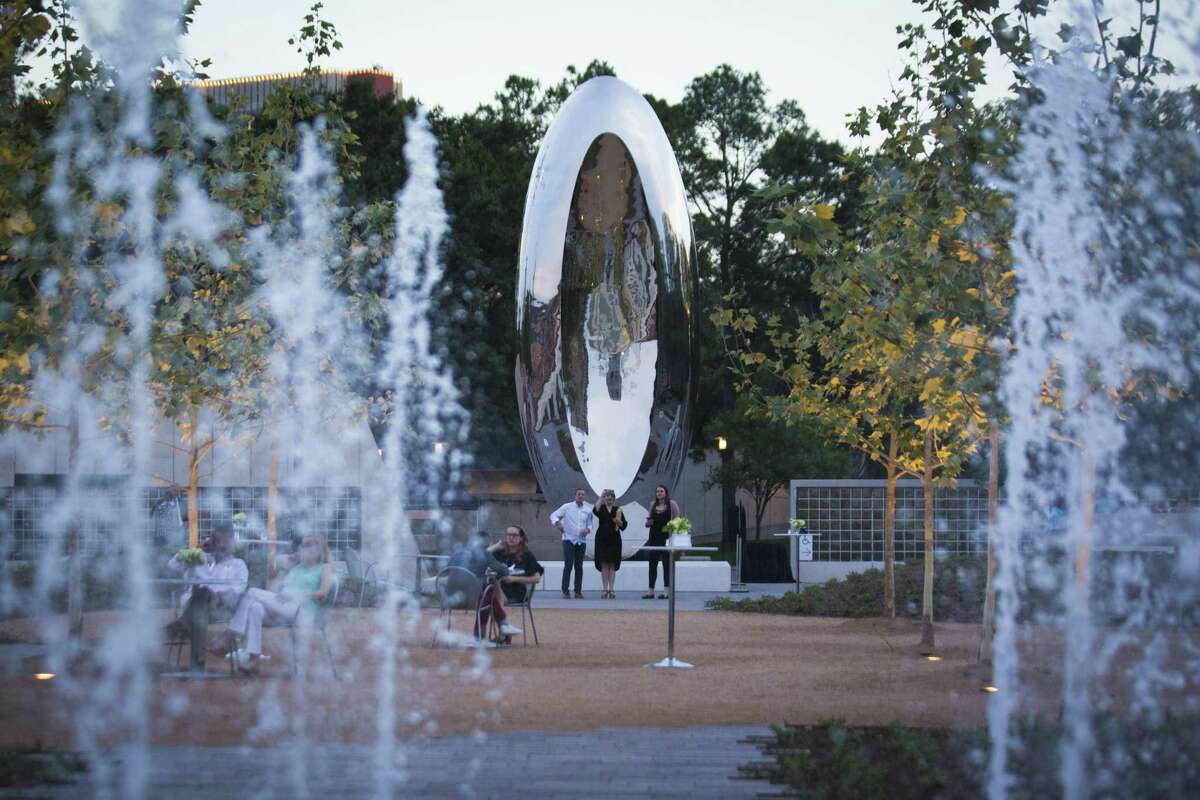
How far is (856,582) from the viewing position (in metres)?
20.5

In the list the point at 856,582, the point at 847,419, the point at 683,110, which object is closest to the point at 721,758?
the point at 847,419

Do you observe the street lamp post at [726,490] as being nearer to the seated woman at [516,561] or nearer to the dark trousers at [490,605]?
the seated woman at [516,561]

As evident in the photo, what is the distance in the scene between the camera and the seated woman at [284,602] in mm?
12086

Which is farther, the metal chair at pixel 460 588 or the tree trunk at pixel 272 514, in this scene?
the tree trunk at pixel 272 514

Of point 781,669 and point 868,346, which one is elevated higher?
point 868,346

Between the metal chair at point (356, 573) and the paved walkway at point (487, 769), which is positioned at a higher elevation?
the metal chair at point (356, 573)

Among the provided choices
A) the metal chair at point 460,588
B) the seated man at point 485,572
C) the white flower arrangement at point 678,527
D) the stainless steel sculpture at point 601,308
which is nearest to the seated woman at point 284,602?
the metal chair at point 460,588

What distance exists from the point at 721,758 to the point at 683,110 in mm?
37840

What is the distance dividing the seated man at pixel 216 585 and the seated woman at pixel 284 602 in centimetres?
16

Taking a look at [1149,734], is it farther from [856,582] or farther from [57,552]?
[57,552]

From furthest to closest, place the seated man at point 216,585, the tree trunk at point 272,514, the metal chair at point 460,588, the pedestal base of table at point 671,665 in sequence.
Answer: the tree trunk at point 272,514 < the metal chair at point 460,588 < the pedestal base of table at point 671,665 < the seated man at point 216,585

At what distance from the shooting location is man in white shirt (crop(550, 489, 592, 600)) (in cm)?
2280

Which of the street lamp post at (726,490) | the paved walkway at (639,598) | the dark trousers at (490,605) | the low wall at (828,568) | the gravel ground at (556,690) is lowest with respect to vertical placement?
the gravel ground at (556,690)

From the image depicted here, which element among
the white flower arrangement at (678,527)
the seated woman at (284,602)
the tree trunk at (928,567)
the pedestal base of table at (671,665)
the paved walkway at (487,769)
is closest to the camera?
the paved walkway at (487,769)
